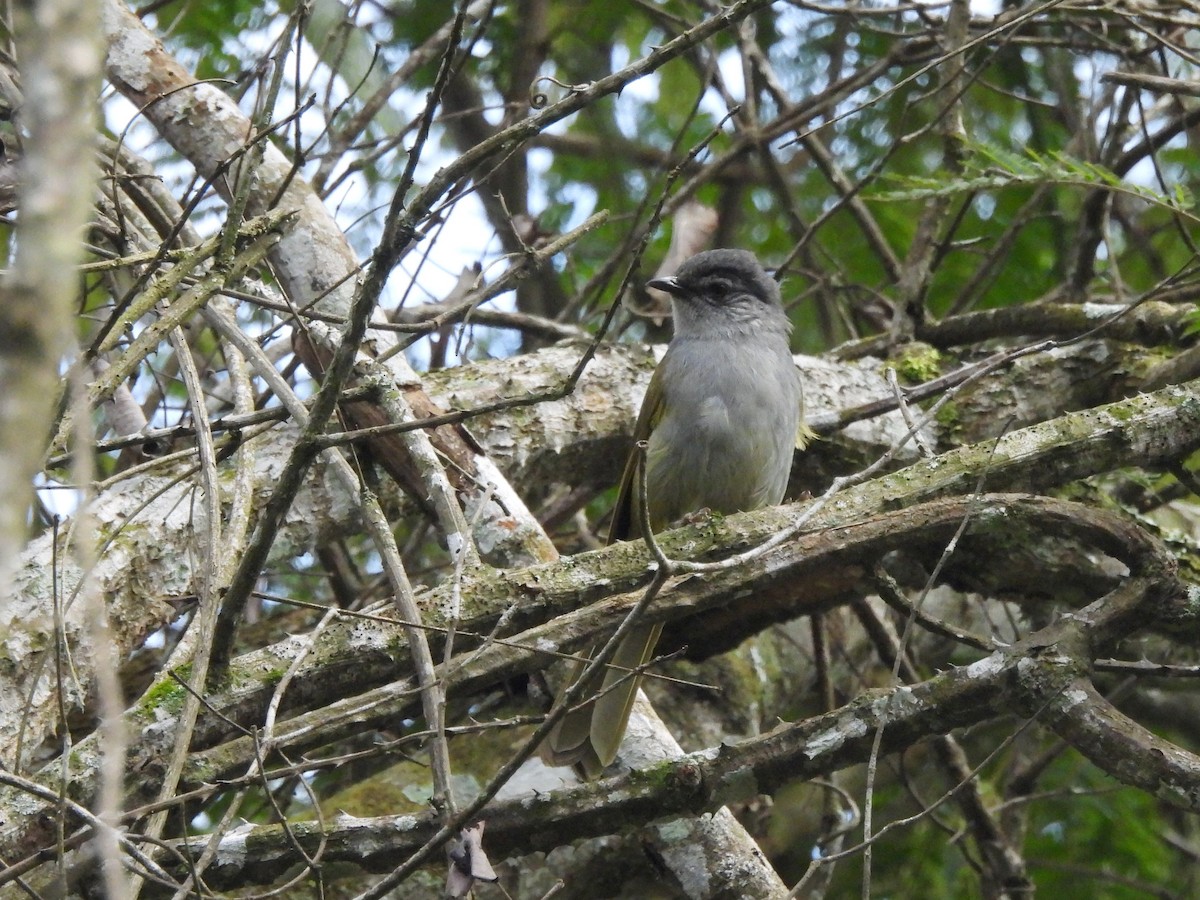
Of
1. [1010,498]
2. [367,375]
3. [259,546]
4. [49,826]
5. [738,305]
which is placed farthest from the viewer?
[738,305]

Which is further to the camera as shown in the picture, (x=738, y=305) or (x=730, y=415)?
(x=738, y=305)

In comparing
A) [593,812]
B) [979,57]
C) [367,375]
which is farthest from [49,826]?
[979,57]

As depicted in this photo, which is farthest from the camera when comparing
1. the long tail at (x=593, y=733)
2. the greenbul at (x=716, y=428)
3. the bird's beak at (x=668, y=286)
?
the bird's beak at (x=668, y=286)

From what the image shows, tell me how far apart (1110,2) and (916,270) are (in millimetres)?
1445

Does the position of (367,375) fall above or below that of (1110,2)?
below

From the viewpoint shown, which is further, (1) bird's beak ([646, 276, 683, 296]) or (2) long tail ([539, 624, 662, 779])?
(1) bird's beak ([646, 276, 683, 296])

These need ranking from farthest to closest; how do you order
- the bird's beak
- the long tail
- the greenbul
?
the bird's beak → the greenbul → the long tail

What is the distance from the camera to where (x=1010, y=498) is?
3.77 metres

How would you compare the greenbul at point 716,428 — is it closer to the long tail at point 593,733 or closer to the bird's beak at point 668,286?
the bird's beak at point 668,286

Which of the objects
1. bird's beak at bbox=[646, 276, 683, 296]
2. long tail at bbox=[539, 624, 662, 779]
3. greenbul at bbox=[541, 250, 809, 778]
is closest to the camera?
long tail at bbox=[539, 624, 662, 779]

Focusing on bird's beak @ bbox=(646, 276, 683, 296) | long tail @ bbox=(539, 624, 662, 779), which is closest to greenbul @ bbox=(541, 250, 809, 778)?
bird's beak @ bbox=(646, 276, 683, 296)

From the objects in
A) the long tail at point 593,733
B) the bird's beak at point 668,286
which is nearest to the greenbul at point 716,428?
the bird's beak at point 668,286

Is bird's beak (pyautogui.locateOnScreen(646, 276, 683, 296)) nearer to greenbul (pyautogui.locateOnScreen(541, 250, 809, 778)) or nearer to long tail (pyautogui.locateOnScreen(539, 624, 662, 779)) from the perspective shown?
greenbul (pyautogui.locateOnScreen(541, 250, 809, 778))

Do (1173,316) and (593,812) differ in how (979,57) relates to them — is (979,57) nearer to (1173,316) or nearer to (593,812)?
(1173,316)
